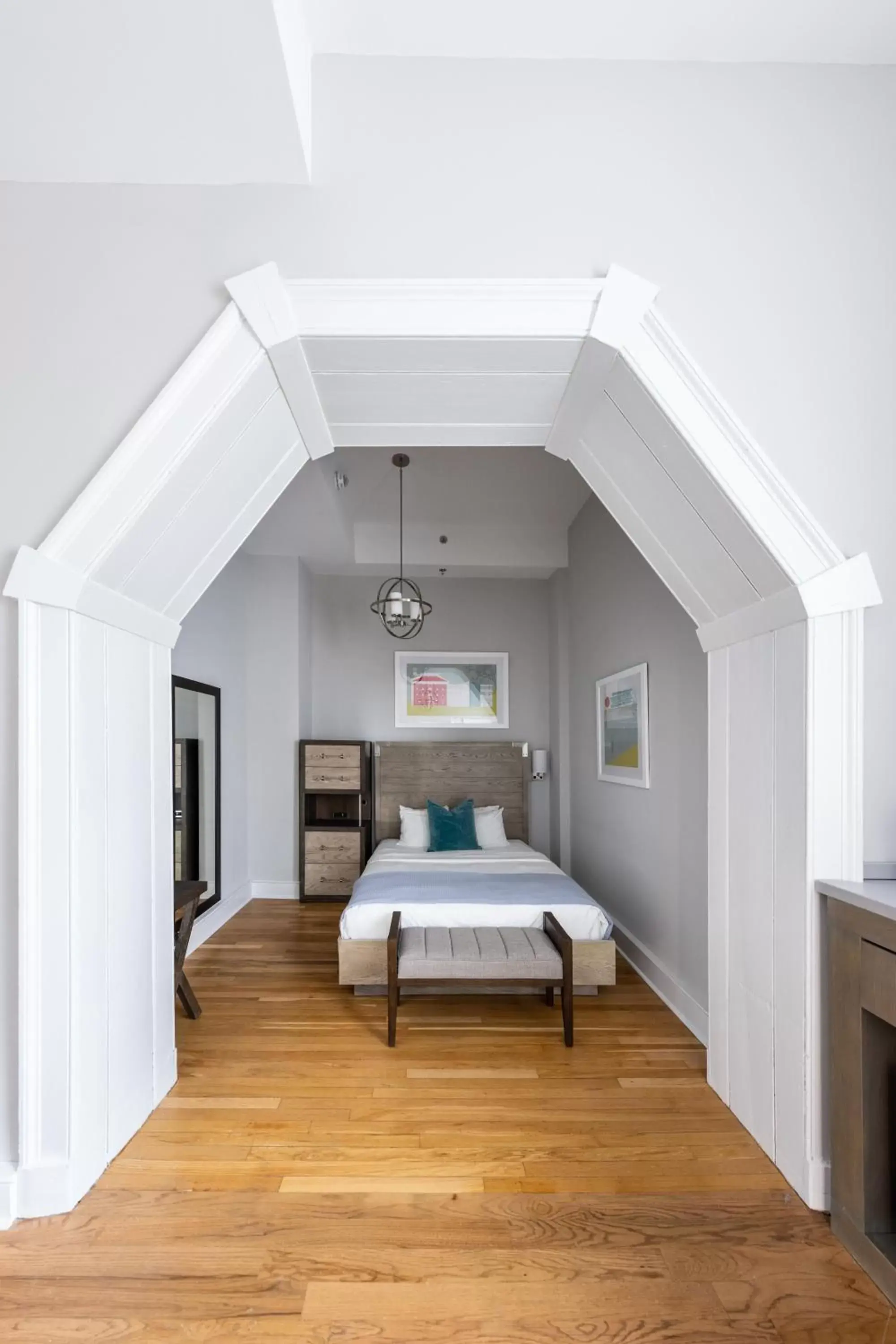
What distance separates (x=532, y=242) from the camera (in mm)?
2191

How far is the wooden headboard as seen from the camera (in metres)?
6.45

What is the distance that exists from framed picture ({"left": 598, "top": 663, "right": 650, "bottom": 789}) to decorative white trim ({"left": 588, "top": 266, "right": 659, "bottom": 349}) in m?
2.22

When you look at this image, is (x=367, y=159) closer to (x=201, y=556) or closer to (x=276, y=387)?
(x=276, y=387)

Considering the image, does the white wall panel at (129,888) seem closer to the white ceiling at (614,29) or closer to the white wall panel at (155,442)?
the white wall panel at (155,442)

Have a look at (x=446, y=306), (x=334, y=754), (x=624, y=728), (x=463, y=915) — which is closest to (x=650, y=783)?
(x=624, y=728)

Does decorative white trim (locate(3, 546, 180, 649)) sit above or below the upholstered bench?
above

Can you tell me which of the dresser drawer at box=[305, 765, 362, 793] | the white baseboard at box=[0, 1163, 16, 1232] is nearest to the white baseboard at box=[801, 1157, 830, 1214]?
the white baseboard at box=[0, 1163, 16, 1232]

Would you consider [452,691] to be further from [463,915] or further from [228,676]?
[463,915]

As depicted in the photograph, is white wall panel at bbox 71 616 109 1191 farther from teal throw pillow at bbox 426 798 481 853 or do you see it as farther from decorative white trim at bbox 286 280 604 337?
teal throw pillow at bbox 426 798 481 853

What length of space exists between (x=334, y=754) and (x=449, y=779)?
3.19ft

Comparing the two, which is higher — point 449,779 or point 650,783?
point 650,783

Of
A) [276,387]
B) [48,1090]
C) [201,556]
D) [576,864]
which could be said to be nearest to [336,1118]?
[48,1090]

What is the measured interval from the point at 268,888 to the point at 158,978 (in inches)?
136

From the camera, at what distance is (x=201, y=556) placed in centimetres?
280
